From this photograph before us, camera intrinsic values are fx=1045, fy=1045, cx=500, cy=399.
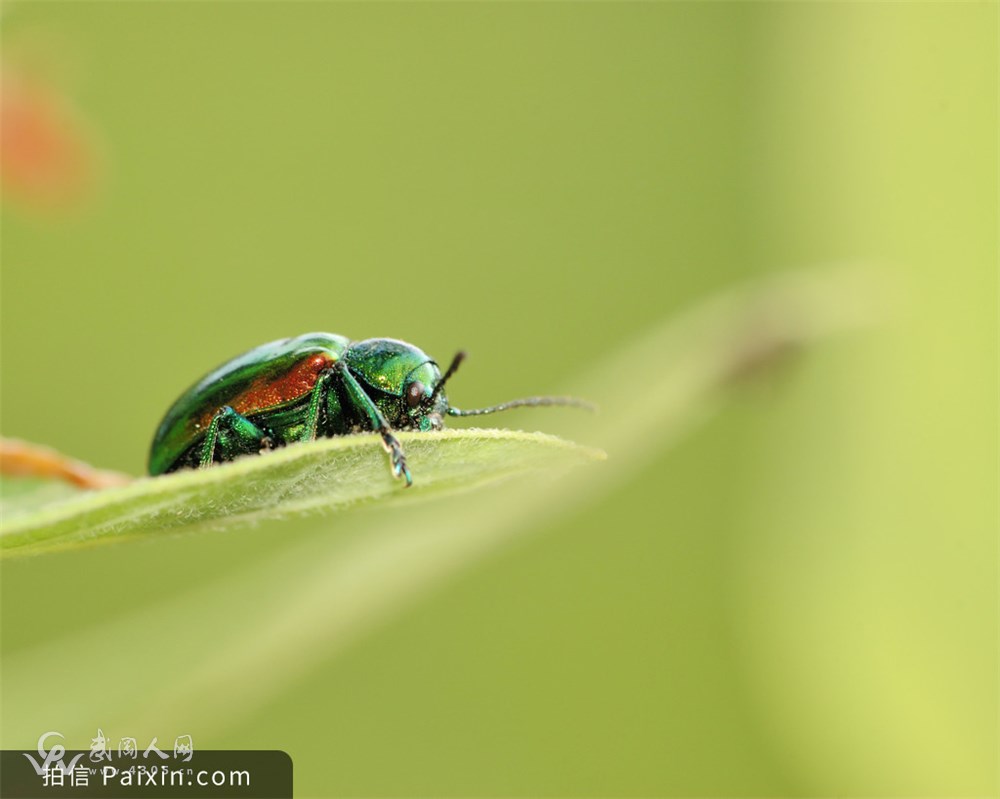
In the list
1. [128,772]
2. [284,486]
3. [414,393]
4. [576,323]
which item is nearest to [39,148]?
[414,393]

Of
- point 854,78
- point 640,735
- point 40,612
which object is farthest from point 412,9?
point 640,735

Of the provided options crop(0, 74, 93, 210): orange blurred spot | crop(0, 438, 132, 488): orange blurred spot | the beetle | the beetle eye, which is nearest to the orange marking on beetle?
the beetle

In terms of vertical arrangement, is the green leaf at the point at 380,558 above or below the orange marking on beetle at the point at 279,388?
below

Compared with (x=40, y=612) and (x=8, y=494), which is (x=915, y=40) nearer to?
(x=8, y=494)

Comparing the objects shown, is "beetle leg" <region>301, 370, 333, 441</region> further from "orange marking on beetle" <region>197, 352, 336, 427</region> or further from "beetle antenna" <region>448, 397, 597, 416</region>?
"beetle antenna" <region>448, 397, 597, 416</region>

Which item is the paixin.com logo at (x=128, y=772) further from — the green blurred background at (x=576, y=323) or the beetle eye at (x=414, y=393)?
the beetle eye at (x=414, y=393)

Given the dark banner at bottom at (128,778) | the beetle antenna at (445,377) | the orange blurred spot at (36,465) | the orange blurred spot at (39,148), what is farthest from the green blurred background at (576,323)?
the orange blurred spot at (36,465)
